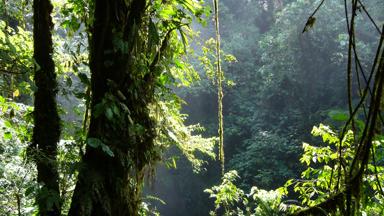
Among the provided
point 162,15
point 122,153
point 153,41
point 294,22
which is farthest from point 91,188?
point 294,22

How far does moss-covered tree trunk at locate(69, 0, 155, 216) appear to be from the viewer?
1.32m

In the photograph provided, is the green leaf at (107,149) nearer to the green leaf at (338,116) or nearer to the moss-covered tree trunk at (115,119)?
the moss-covered tree trunk at (115,119)

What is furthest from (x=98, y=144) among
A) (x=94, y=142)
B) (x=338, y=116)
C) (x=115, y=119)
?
(x=338, y=116)

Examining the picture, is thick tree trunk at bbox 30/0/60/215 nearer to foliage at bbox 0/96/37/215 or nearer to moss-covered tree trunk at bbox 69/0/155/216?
foliage at bbox 0/96/37/215

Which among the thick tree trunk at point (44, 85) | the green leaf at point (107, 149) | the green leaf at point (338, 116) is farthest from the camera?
the thick tree trunk at point (44, 85)

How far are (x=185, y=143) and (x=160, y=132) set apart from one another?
292mm

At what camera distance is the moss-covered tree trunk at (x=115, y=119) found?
1.32m

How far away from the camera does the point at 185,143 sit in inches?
76.0

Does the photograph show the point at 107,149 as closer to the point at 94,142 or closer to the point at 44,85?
the point at 94,142

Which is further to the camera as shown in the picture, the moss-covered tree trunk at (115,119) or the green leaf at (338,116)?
the moss-covered tree trunk at (115,119)

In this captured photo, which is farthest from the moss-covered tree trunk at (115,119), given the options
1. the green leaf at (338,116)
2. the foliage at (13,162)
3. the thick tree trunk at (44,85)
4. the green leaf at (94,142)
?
the green leaf at (338,116)

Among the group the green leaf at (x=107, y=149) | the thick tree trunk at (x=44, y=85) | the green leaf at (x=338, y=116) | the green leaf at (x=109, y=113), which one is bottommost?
the green leaf at (x=107, y=149)

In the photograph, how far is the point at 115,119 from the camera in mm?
1353

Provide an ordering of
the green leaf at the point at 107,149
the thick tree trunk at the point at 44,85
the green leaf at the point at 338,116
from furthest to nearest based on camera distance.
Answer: the thick tree trunk at the point at 44,85 → the green leaf at the point at 107,149 → the green leaf at the point at 338,116
